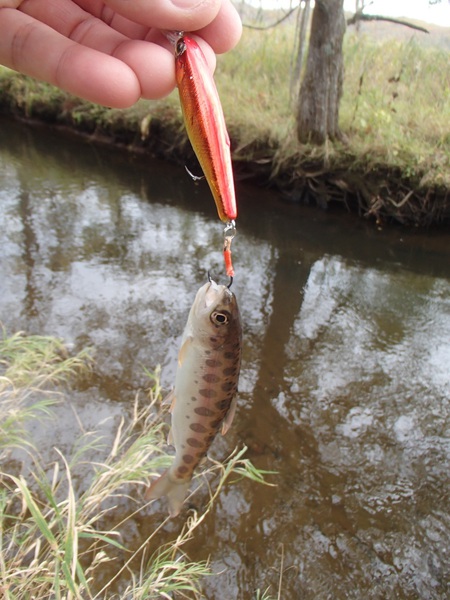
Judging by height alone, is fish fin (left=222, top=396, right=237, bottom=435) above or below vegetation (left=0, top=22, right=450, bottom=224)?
below

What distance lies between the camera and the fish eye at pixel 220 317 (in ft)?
4.67

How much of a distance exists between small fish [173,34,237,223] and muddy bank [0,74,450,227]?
22.2 feet

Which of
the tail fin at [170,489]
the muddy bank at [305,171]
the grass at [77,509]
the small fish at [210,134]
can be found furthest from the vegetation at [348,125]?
the small fish at [210,134]

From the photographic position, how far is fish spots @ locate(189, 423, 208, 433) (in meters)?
1.64

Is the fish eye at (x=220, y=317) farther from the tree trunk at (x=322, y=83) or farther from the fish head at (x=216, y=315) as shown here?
the tree trunk at (x=322, y=83)

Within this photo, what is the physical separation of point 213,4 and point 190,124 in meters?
0.32

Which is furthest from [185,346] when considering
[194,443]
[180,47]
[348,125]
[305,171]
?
[348,125]

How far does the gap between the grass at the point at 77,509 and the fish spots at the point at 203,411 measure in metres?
0.68

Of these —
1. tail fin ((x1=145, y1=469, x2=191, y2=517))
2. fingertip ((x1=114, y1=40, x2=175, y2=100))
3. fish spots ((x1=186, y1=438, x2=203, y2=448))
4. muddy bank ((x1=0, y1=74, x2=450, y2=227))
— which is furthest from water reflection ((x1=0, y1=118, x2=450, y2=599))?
fingertip ((x1=114, y1=40, x2=175, y2=100))

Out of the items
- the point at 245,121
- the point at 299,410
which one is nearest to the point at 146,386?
the point at 299,410

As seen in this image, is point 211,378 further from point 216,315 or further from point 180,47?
point 180,47

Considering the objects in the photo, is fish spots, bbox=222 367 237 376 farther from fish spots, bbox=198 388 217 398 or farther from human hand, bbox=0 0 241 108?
human hand, bbox=0 0 241 108

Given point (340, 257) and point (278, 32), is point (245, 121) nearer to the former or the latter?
point (340, 257)

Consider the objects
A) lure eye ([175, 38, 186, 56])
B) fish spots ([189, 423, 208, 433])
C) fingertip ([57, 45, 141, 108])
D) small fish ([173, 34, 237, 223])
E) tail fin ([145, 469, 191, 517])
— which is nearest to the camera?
small fish ([173, 34, 237, 223])
